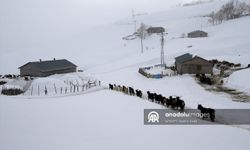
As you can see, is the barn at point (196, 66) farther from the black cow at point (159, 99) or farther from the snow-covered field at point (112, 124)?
the black cow at point (159, 99)

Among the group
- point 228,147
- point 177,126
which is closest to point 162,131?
point 177,126

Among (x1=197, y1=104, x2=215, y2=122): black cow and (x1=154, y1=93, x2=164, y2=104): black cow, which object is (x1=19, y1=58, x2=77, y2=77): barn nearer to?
(x1=154, y1=93, x2=164, y2=104): black cow

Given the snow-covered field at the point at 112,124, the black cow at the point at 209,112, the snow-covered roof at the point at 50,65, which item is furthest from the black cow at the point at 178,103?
the snow-covered roof at the point at 50,65

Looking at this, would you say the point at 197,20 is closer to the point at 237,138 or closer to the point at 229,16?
the point at 229,16

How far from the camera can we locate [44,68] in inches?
2093

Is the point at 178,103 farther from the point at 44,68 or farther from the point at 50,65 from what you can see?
the point at 50,65

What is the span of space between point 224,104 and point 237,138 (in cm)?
1203

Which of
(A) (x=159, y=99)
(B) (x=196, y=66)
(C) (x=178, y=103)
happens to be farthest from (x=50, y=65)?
(C) (x=178, y=103)

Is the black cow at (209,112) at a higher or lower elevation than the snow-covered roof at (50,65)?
lower

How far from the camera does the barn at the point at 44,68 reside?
174 feet

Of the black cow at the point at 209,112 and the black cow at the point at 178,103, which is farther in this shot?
the black cow at the point at 178,103

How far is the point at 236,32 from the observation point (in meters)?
78.8

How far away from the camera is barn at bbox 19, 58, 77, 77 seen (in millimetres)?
53188

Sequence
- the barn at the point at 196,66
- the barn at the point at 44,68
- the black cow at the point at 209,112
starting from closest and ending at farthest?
1. the black cow at the point at 209,112
2. the barn at the point at 196,66
3. the barn at the point at 44,68
